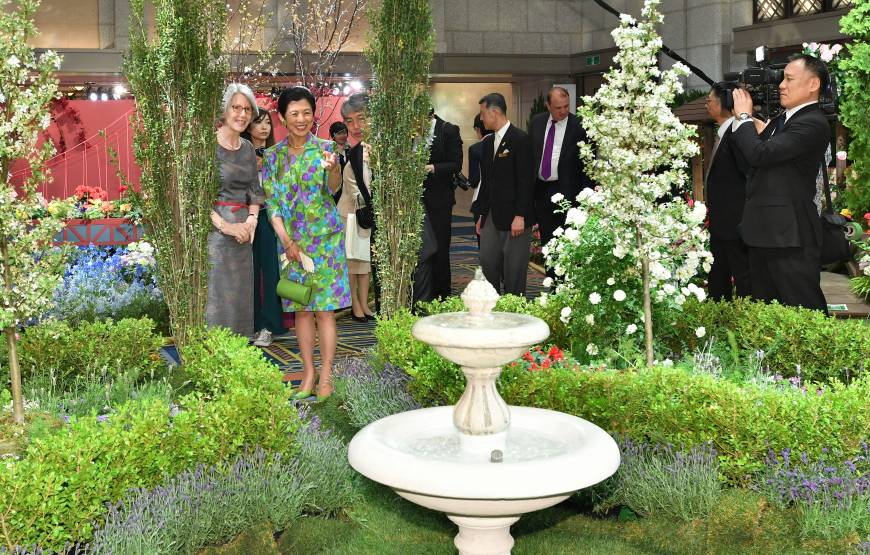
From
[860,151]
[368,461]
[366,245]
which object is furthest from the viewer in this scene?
[860,151]

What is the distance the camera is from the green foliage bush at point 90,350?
609cm

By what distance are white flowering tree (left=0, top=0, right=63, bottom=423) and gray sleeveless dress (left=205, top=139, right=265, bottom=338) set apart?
238 cm

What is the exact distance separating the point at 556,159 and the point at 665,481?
5184 mm

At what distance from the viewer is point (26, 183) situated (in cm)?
498

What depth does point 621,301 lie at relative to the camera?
575 centimetres

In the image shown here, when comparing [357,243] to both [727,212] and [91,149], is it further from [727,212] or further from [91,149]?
[91,149]

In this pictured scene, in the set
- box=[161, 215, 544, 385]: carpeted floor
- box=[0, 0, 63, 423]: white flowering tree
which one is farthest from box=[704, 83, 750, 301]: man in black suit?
box=[0, 0, 63, 423]: white flowering tree

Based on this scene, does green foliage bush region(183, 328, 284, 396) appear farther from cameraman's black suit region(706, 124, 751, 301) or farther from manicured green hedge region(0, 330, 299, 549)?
cameraman's black suit region(706, 124, 751, 301)

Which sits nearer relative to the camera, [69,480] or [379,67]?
[69,480]

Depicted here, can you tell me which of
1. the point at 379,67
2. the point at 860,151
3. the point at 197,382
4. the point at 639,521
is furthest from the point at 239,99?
the point at 860,151

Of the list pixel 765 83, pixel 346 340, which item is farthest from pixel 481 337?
pixel 346 340

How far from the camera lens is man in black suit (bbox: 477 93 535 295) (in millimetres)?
8328

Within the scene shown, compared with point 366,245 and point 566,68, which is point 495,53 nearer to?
point 566,68

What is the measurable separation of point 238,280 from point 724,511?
4543 mm
